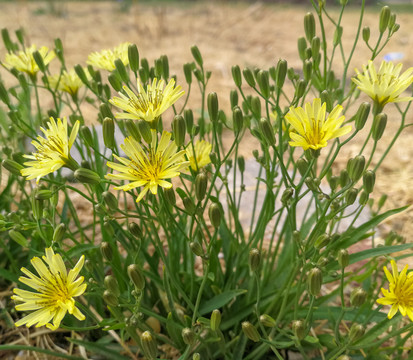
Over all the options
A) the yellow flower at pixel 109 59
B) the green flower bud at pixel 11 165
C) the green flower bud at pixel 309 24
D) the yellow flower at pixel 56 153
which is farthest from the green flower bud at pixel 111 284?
the green flower bud at pixel 309 24

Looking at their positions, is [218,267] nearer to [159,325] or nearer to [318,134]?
[159,325]

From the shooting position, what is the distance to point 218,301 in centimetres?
113

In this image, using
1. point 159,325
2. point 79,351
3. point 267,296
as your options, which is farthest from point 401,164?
point 79,351

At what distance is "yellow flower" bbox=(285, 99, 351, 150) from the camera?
2.90 ft

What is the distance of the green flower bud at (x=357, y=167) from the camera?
2.96ft

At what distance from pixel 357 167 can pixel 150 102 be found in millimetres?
464

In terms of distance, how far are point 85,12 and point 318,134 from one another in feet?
20.4

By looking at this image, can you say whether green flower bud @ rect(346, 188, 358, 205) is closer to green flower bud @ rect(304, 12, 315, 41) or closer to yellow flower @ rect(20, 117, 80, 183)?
green flower bud @ rect(304, 12, 315, 41)

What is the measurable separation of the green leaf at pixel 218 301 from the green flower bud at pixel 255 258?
198 mm

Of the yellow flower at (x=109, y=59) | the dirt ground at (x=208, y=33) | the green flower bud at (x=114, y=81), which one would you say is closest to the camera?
the green flower bud at (x=114, y=81)

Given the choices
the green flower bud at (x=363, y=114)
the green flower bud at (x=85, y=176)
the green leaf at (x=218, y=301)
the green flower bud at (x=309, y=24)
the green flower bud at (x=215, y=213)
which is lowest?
the green leaf at (x=218, y=301)

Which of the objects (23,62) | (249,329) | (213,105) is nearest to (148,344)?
(249,329)

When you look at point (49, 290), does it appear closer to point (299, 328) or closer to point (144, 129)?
point (144, 129)

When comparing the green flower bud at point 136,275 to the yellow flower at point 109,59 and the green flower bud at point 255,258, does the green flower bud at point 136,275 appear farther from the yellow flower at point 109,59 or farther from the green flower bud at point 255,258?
the yellow flower at point 109,59
